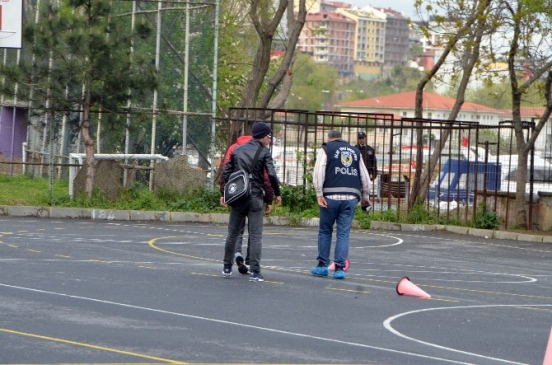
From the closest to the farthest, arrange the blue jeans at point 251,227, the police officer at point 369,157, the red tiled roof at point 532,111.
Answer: the blue jeans at point 251,227
the police officer at point 369,157
the red tiled roof at point 532,111

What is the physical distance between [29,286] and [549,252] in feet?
35.3

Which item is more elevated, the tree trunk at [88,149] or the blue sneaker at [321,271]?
the tree trunk at [88,149]

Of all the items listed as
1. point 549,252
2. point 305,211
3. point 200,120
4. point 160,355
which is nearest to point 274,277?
point 160,355

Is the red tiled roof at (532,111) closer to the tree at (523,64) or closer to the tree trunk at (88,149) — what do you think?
the tree at (523,64)

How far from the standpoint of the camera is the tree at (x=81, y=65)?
22734 millimetres

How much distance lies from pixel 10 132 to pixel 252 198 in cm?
2378

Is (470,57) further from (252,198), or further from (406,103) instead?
(406,103)

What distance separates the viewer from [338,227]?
1366cm

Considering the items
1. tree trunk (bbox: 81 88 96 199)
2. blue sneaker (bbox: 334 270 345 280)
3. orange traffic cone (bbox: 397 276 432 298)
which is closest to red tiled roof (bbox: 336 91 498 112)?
tree trunk (bbox: 81 88 96 199)

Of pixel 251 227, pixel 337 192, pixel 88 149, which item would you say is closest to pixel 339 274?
pixel 337 192

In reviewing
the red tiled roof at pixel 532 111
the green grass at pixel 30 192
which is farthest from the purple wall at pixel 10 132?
the red tiled roof at pixel 532 111

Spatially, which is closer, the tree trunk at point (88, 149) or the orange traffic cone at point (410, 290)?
the orange traffic cone at point (410, 290)

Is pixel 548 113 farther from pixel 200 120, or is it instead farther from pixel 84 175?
pixel 84 175

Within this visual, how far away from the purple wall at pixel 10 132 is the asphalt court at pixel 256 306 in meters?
17.3
